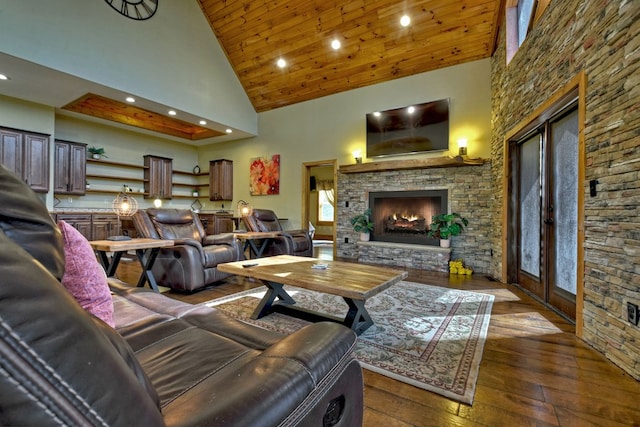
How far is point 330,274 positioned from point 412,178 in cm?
351

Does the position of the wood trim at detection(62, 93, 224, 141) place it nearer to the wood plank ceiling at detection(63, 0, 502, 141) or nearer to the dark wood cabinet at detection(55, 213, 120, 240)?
the wood plank ceiling at detection(63, 0, 502, 141)

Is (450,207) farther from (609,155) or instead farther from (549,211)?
(609,155)

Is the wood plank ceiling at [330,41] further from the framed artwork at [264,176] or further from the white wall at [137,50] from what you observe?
the framed artwork at [264,176]

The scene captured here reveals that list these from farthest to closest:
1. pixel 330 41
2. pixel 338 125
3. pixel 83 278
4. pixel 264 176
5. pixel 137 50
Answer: pixel 264 176, pixel 338 125, pixel 330 41, pixel 137 50, pixel 83 278

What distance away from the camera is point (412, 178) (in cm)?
531

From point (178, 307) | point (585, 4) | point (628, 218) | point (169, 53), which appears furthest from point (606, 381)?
point (169, 53)

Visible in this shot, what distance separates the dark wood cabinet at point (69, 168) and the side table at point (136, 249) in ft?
11.5

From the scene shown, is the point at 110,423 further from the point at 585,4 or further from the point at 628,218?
the point at 585,4

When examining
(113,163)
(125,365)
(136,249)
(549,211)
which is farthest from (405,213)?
(113,163)

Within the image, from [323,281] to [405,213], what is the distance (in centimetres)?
386

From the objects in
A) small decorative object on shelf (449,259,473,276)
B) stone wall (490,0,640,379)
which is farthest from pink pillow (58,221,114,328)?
small decorative object on shelf (449,259,473,276)

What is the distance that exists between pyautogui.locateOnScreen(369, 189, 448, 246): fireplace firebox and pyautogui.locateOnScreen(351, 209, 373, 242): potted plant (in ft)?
0.55

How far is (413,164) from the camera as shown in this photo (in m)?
5.15

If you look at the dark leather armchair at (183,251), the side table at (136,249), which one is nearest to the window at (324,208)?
the dark leather armchair at (183,251)
